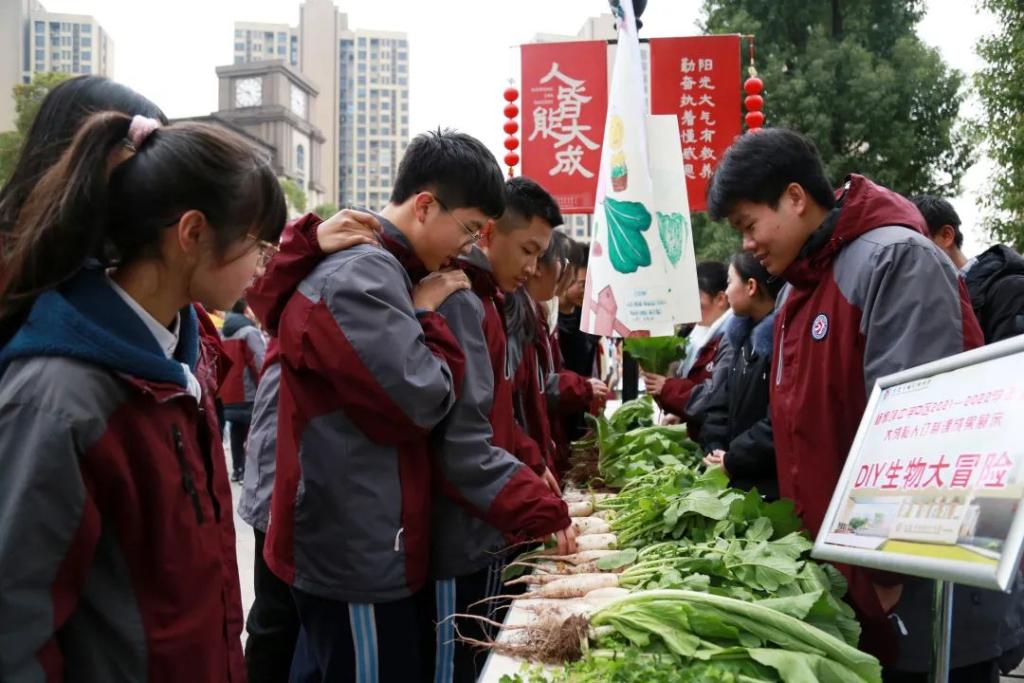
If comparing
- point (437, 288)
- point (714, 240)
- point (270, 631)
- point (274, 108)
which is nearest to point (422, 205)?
point (437, 288)

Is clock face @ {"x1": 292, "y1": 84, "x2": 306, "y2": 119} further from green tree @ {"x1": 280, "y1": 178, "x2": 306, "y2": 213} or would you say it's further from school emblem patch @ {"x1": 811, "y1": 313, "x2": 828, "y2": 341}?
school emblem patch @ {"x1": 811, "y1": 313, "x2": 828, "y2": 341}

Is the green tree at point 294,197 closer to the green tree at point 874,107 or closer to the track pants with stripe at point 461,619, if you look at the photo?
the green tree at point 874,107

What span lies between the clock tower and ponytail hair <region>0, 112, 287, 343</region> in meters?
Result: 61.9

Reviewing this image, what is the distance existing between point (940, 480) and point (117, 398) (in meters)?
1.33

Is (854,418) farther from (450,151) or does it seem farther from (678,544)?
(450,151)

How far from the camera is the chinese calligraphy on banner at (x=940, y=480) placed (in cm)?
118

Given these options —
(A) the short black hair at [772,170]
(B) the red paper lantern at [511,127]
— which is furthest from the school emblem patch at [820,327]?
(B) the red paper lantern at [511,127]

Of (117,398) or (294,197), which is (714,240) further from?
(294,197)

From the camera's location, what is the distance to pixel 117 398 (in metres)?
1.44

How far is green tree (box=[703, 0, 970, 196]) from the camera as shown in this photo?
55.8 feet

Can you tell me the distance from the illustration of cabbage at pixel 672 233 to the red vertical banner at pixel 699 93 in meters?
1.69

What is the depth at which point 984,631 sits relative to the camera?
2.12 metres

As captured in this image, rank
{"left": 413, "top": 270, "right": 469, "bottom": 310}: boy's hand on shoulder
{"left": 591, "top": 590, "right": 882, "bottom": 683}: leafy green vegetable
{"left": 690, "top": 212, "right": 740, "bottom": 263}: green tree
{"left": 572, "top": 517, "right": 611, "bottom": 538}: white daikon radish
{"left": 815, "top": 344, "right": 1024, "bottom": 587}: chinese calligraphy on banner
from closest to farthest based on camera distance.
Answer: {"left": 815, "top": 344, "right": 1024, "bottom": 587}: chinese calligraphy on banner, {"left": 591, "top": 590, "right": 882, "bottom": 683}: leafy green vegetable, {"left": 413, "top": 270, "right": 469, "bottom": 310}: boy's hand on shoulder, {"left": 572, "top": 517, "right": 611, "bottom": 538}: white daikon radish, {"left": 690, "top": 212, "right": 740, "bottom": 263}: green tree

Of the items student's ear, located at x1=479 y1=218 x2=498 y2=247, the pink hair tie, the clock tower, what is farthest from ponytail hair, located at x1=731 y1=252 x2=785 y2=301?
the clock tower
